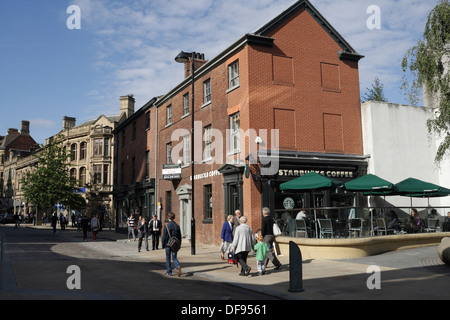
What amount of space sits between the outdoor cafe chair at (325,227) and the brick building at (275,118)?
281 centimetres

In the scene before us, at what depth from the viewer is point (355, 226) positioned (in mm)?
14578

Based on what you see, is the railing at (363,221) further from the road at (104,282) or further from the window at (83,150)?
the window at (83,150)

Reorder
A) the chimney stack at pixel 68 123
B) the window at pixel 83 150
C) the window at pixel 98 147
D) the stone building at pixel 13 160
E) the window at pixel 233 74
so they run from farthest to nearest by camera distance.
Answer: the stone building at pixel 13 160, the chimney stack at pixel 68 123, the window at pixel 83 150, the window at pixel 98 147, the window at pixel 233 74

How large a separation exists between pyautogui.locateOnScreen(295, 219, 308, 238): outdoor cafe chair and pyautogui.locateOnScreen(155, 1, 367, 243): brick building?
1.91 metres

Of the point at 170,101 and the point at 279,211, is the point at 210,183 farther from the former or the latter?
the point at 170,101

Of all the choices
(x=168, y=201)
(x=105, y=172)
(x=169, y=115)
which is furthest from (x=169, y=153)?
(x=105, y=172)

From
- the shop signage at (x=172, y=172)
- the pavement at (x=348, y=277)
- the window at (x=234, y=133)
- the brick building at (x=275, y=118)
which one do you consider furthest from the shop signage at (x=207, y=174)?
the pavement at (x=348, y=277)

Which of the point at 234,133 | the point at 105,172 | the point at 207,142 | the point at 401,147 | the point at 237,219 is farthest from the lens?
the point at 105,172

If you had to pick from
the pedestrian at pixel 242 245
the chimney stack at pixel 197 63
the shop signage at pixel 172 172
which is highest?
the chimney stack at pixel 197 63

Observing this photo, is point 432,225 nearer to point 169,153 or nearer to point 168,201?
point 168,201

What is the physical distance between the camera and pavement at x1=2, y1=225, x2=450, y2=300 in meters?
8.42

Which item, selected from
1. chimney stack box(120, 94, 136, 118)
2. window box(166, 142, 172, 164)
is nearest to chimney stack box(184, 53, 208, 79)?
window box(166, 142, 172, 164)

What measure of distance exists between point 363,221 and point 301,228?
2.26 meters

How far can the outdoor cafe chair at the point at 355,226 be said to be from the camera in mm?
14531
